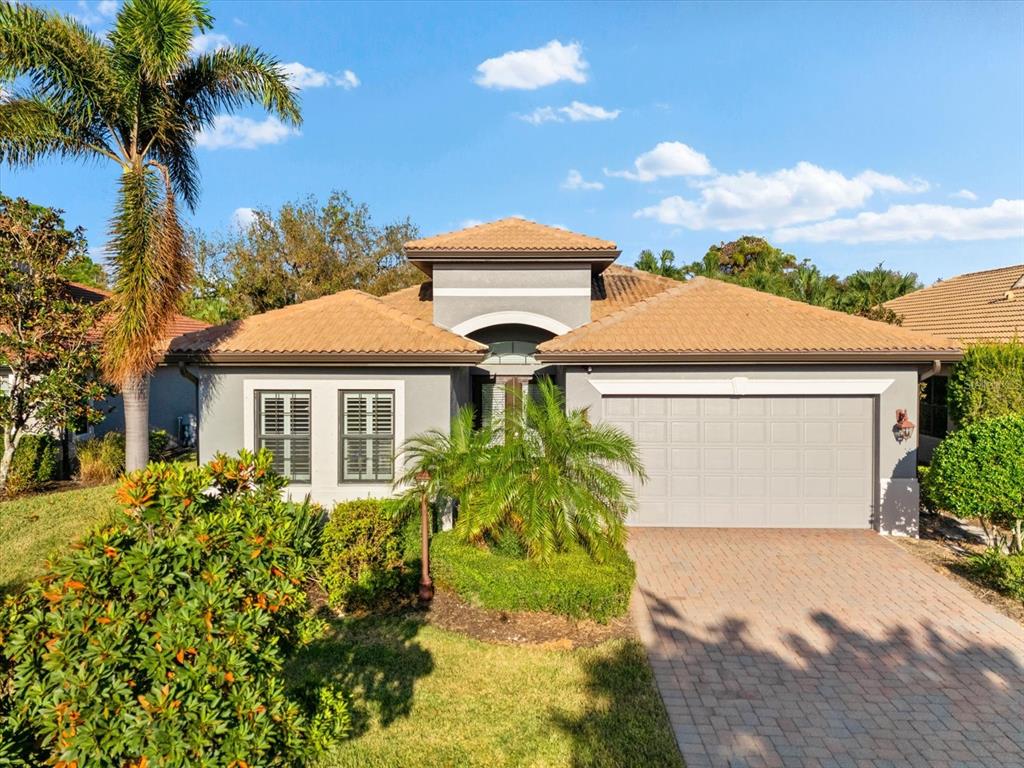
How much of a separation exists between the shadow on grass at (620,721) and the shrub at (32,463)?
1388 cm

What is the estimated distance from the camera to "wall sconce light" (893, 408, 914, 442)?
10.4 m

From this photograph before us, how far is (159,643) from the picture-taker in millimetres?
3018

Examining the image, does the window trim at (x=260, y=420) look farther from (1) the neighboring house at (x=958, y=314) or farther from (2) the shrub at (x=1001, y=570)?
(1) the neighboring house at (x=958, y=314)

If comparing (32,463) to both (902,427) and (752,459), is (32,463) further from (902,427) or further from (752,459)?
(902,427)

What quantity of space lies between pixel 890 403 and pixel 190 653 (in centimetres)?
1168

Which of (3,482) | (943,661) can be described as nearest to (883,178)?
(943,661)

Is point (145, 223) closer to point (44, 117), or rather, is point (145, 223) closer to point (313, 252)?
point (44, 117)

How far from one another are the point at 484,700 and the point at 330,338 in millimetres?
7145

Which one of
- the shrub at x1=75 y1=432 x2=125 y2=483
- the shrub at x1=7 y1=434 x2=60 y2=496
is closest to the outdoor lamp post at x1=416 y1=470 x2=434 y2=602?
the shrub at x1=75 y1=432 x2=125 y2=483

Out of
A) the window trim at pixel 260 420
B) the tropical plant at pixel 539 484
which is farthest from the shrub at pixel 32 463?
the tropical plant at pixel 539 484

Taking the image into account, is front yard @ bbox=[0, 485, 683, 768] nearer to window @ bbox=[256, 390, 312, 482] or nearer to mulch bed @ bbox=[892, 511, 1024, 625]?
window @ bbox=[256, 390, 312, 482]

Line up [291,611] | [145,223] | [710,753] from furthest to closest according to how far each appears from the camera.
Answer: [145,223] < [710,753] < [291,611]

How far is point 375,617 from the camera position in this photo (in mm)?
7352

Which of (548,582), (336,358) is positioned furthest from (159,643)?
(336,358)
